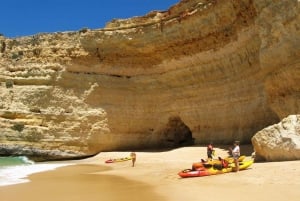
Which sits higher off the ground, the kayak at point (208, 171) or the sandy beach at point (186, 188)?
the kayak at point (208, 171)

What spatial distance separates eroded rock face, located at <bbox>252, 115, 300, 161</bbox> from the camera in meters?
10.8

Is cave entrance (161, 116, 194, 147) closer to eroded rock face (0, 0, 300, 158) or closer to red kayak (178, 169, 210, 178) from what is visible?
eroded rock face (0, 0, 300, 158)

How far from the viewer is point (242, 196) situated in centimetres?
700

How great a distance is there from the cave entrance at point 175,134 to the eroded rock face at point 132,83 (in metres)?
0.07

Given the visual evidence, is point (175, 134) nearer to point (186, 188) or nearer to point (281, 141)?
point (281, 141)

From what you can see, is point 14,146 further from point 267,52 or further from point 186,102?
point 267,52

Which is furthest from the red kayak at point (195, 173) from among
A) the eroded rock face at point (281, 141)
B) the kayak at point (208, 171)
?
the eroded rock face at point (281, 141)

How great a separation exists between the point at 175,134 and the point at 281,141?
1458 centimetres

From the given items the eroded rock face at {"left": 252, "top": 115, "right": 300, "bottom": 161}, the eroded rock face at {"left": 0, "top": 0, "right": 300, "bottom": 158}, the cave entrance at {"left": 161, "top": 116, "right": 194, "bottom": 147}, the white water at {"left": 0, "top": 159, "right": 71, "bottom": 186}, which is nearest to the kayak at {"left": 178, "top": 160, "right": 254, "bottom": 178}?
the eroded rock face at {"left": 252, "top": 115, "right": 300, "bottom": 161}

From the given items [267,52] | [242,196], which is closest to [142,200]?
[242,196]

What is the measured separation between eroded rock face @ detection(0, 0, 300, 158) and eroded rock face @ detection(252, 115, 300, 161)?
21.6 feet

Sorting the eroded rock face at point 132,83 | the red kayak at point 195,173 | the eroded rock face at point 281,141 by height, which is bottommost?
the red kayak at point 195,173

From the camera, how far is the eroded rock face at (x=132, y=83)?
1994cm

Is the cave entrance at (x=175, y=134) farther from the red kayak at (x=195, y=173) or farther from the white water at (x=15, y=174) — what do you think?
the red kayak at (x=195, y=173)
